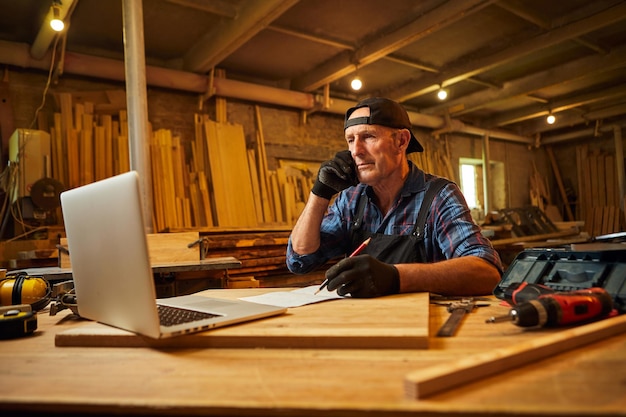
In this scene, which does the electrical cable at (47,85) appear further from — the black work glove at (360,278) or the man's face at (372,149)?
the black work glove at (360,278)

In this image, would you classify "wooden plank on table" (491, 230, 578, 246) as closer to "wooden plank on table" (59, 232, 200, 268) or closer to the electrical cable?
"wooden plank on table" (59, 232, 200, 268)

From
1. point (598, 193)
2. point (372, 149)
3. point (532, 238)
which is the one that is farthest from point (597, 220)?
point (372, 149)

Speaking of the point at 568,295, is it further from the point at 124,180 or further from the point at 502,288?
the point at 124,180

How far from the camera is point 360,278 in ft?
4.72

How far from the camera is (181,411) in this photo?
0.68m

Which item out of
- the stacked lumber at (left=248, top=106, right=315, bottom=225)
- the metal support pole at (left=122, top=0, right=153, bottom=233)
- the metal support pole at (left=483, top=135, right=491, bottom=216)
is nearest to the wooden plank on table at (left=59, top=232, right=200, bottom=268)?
the metal support pole at (left=122, top=0, right=153, bottom=233)

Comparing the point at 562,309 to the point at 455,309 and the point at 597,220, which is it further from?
the point at 597,220

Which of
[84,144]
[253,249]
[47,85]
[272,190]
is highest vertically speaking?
[47,85]

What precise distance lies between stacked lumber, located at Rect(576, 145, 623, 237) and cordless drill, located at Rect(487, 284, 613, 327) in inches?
440

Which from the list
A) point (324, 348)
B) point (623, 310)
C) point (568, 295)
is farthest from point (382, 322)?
point (623, 310)

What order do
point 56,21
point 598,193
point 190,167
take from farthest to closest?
point 598,193 < point 190,167 < point 56,21

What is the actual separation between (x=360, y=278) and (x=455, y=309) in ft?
1.02

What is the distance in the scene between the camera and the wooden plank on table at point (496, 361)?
69 cm

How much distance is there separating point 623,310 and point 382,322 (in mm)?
608
